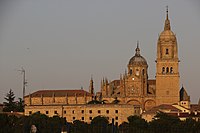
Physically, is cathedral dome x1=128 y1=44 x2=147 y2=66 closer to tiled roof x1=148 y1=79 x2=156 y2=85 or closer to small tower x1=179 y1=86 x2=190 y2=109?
tiled roof x1=148 y1=79 x2=156 y2=85

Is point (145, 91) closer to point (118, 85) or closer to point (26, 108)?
point (118, 85)

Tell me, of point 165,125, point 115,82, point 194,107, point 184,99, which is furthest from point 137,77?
point 165,125

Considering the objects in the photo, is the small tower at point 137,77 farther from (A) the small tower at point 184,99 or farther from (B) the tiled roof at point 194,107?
(B) the tiled roof at point 194,107

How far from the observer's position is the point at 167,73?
99188mm

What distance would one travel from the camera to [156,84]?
99.6 meters

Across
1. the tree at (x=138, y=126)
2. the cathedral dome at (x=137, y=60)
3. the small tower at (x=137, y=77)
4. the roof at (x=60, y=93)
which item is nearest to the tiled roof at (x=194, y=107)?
the small tower at (x=137, y=77)

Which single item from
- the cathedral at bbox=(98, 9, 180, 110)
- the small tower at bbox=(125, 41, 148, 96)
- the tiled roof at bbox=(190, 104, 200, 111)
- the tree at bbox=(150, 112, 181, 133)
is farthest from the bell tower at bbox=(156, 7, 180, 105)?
the tree at bbox=(150, 112, 181, 133)

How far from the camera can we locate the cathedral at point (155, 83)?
98.8 meters

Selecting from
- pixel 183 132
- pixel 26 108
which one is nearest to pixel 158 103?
pixel 26 108

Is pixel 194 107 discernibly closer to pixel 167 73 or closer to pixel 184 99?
pixel 184 99

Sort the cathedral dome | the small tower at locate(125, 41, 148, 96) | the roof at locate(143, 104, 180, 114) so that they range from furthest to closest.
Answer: the cathedral dome
the small tower at locate(125, 41, 148, 96)
the roof at locate(143, 104, 180, 114)

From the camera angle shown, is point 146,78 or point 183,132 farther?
point 146,78

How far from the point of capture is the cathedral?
98.8 m

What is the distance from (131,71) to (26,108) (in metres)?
17.0
